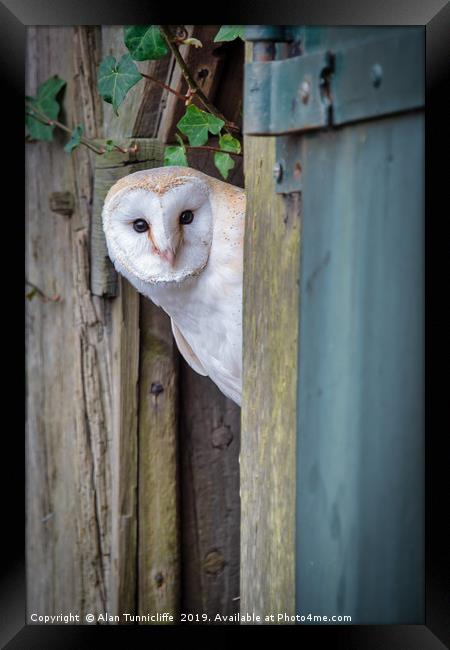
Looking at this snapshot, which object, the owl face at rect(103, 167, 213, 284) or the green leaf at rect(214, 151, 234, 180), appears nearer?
the owl face at rect(103, 167, 213, 284)

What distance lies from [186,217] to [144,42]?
27cm

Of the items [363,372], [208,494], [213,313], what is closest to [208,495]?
[208,494]

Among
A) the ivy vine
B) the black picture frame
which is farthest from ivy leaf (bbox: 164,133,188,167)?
the black picture frame

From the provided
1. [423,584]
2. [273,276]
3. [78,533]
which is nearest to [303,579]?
[423,584]

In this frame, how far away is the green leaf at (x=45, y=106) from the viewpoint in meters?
1.67

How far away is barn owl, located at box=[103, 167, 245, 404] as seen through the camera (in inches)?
51.9

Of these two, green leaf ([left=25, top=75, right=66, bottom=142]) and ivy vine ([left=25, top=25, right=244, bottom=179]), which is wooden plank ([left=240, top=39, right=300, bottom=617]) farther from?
green leaf ([left=25, top=75, right=66, bottom=142])

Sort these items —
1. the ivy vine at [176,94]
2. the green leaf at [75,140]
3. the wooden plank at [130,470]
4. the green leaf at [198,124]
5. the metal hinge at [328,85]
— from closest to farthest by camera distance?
the metal hinge at [328,85] → the ivy vine at [176,94] → the green leaf at [198,124] → the green leaf at [75,140] → the wooden plank at [130,470]

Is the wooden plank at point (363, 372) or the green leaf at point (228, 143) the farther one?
the green leaf at point (228, 143)

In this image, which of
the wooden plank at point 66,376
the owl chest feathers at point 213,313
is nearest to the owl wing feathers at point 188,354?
the owl chest feathers at point 213,313

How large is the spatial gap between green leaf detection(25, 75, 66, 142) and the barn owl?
366 millimetres

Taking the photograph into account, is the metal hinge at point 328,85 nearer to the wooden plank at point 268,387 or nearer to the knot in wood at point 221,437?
the wooden plank at point 268,387

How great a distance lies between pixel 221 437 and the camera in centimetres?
181

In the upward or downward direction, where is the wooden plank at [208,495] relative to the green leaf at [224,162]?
downward
